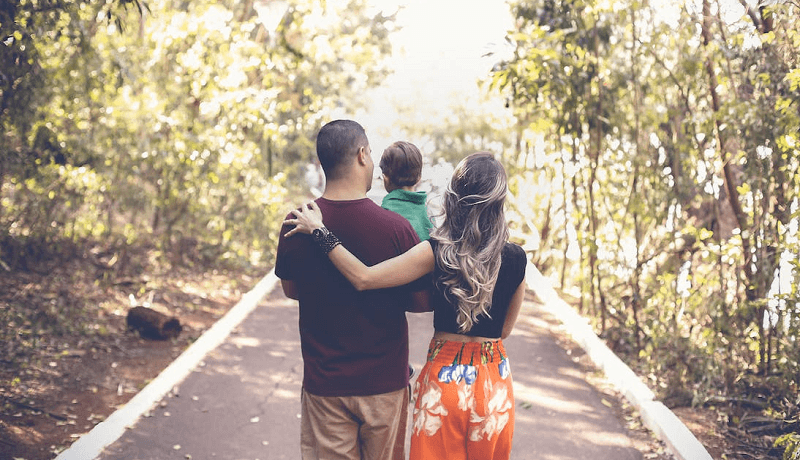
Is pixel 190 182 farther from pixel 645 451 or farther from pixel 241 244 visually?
pixel 645 451

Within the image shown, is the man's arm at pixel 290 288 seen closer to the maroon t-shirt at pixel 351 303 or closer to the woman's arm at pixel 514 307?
the maroon t-shirt at pixel 351 303

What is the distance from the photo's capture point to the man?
3.11 meters

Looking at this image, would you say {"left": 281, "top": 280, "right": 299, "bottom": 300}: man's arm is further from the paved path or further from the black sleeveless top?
the paved path

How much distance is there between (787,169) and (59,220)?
26.8 feet

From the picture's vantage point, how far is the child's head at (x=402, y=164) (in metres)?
4.00

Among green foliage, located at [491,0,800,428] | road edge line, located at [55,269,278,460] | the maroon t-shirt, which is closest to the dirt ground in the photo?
road edge line, located at [55,269,278,460]

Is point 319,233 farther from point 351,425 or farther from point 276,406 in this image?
point 276,406

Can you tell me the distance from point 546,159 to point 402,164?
25.0 feet

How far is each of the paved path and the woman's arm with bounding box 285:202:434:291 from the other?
2940 millimetres

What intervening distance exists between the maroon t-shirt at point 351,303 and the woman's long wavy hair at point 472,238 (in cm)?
17

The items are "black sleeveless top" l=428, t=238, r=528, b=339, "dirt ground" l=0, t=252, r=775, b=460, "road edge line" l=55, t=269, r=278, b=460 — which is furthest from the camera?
"dirt ground" l=0, t=252, r=775, b=460

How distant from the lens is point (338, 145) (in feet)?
10.3

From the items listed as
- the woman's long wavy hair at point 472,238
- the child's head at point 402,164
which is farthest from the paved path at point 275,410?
the woman's long wavy hair at point 472,238

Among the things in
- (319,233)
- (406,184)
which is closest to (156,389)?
(406,184)
